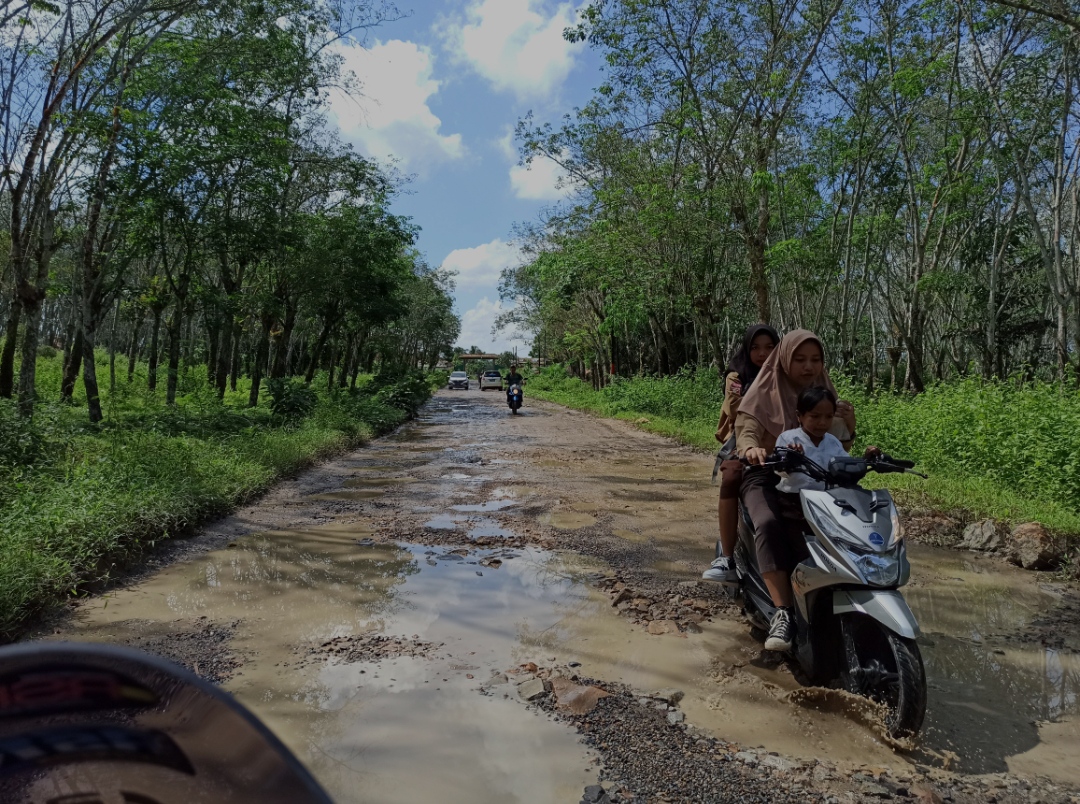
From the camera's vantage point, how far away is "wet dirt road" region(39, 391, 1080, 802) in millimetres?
2811

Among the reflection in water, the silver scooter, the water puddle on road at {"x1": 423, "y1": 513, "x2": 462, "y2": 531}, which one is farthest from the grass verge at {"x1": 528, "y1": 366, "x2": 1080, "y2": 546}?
the water puddle on road at {"x1": 423, "y1": 513, "x2": 462, "y2": 531}

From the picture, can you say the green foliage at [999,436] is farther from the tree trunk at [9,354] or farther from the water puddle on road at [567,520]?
the tree trunk at [9,354]

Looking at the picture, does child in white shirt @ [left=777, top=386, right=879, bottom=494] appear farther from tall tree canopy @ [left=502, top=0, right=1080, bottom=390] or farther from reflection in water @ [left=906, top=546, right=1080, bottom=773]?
tall tree canopy @ [left=502, top=0, right=1080, bottom=390]

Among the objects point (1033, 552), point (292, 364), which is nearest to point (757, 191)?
point (1033, 552)

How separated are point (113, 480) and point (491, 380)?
43321 millimetres

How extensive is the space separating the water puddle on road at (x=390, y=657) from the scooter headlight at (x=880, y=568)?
4.53 feet

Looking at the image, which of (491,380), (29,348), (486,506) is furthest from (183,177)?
(491,380)

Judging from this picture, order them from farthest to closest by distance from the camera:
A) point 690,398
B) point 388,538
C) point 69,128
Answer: point 690,398 < point 69,128 < point 388,538

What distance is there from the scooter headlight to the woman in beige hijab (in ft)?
1.77

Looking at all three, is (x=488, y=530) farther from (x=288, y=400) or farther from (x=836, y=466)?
(x=288, y=400)

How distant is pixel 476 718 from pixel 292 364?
41.8 meters

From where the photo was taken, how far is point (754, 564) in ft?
12.8

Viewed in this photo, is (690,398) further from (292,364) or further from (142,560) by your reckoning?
(292,364)

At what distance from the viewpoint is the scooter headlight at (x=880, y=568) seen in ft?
9.64
